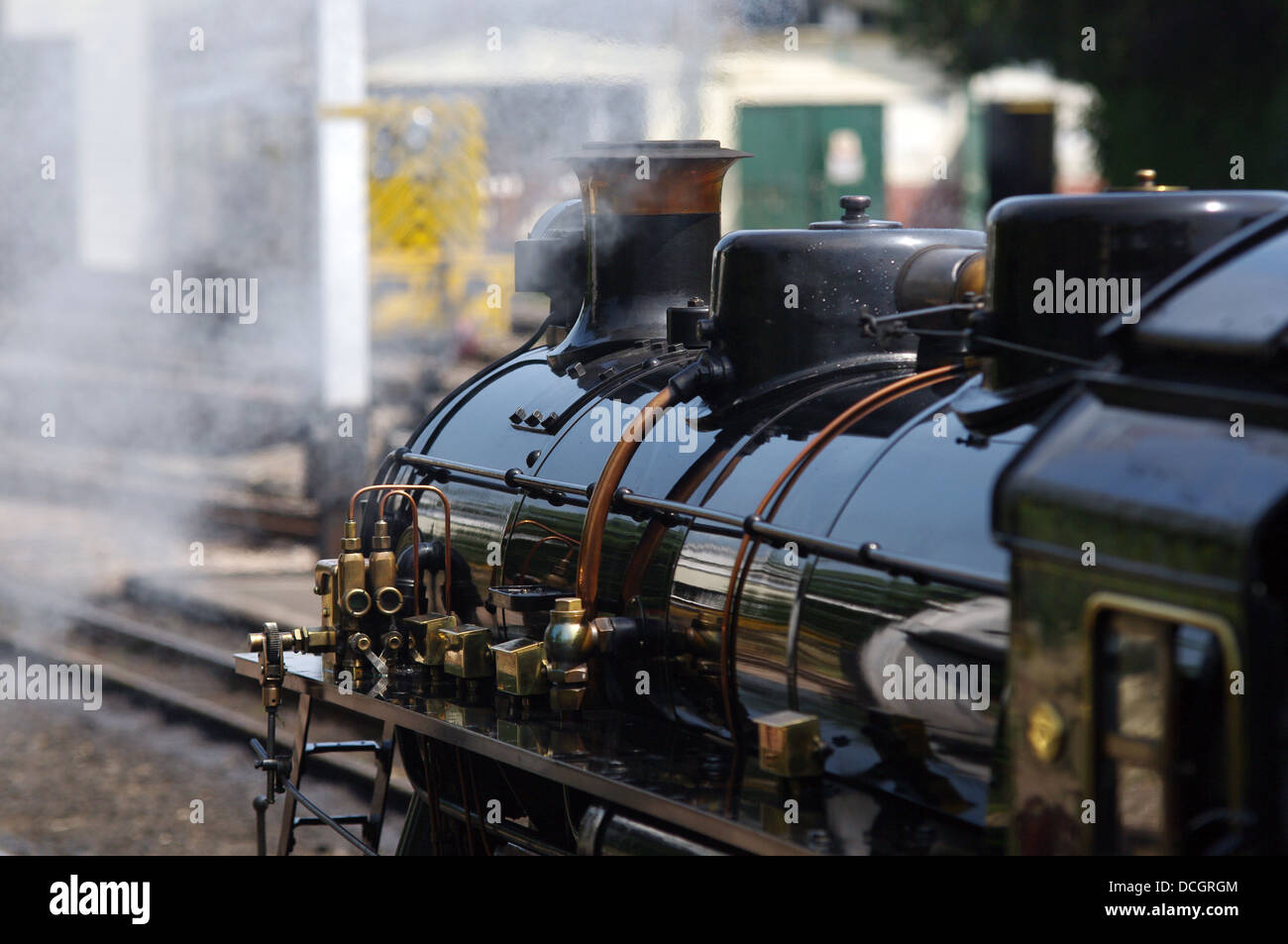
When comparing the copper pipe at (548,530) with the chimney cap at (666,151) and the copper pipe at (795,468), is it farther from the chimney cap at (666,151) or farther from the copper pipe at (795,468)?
the chimney cap at (666,151)

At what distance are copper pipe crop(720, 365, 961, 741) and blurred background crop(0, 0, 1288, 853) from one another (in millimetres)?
1715

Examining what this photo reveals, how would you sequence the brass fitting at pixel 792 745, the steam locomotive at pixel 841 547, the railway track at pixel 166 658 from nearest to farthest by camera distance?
the steam locomotive at pixel 841 547 → the brass fitting at pixel 792 745 → the railway track at pixel 166 658

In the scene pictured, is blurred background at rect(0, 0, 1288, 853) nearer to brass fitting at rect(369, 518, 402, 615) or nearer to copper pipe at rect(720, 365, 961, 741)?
brass fitting at rect(369, 518, 402, 615)

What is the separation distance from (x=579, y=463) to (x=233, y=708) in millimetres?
4184

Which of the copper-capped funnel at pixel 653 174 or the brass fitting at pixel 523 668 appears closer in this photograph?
the brass fitting at pixel 523 668

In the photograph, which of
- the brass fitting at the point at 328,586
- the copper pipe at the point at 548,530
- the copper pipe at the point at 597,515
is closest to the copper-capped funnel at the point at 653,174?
the copper pipe at the point at 597,515

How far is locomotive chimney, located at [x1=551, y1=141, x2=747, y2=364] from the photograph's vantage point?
431 cm

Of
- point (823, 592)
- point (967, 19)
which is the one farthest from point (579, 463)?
point (967, 19)

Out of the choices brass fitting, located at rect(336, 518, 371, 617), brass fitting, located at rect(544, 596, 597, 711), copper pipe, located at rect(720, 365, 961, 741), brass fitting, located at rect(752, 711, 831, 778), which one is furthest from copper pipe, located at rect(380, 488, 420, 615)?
brass fitting, located at rect(752, 711, 831, 778)

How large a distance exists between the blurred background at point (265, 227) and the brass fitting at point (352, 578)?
1345mm

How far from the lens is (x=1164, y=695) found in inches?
86.9

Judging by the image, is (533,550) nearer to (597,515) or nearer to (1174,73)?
(597,515)

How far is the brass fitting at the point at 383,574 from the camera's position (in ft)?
13.7
